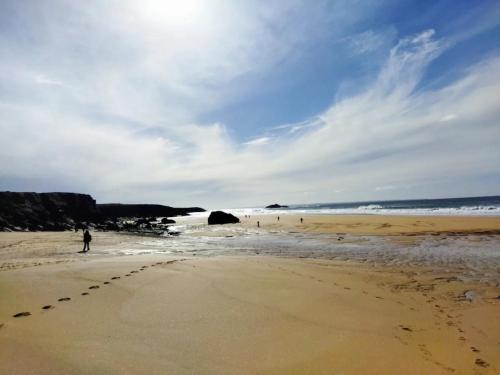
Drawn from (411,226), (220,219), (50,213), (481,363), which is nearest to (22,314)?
(481,363)

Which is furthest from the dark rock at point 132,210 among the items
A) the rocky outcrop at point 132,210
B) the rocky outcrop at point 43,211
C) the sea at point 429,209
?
the rocky outcrop at point 43,211

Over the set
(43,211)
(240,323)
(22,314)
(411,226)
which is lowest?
(240,323)

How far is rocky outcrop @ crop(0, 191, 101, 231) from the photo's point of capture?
4717 centimetres

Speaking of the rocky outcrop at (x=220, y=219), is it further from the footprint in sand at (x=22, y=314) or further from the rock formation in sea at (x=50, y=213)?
the footprint in sand at (x=22, y=314)

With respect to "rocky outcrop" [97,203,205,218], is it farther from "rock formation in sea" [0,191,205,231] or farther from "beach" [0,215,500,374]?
"beach" [0,215,500,374]

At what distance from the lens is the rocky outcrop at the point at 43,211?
47166 mm

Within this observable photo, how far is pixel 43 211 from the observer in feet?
177

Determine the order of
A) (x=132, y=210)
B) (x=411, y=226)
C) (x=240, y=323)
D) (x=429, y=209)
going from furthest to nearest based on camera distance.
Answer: (x=132, y=210), (x=429, y=209), (x=411, y=226), (x=240, y=323)

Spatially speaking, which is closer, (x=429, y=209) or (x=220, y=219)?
(x=220, y=219)

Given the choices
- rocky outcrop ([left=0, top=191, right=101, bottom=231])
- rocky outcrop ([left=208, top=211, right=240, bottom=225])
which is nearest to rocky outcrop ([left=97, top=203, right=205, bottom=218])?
rocky outcrop ([left=0, top=191, right=101, bottom=231])

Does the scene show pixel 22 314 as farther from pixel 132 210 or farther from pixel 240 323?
pixel 132 210

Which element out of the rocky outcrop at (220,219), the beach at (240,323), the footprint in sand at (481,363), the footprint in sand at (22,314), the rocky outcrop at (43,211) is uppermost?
the rocky outcrop at (43,211)

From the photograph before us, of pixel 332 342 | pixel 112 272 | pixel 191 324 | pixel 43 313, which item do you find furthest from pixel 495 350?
pixel 112 272

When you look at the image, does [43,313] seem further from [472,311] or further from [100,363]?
[472,311]
